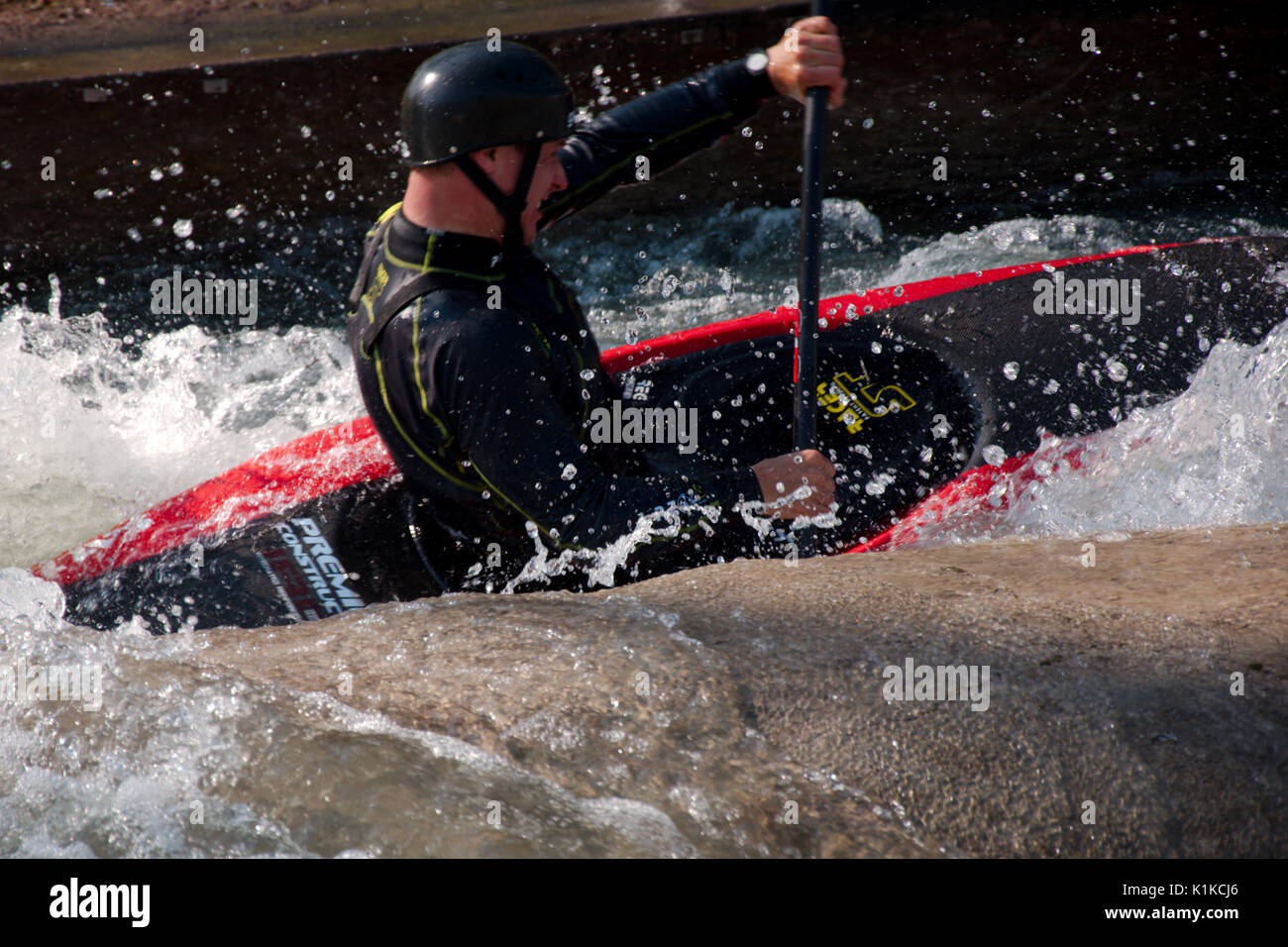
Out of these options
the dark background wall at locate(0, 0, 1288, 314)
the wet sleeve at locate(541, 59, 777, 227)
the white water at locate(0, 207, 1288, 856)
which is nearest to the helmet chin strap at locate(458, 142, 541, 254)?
the wet sleeve at locate(541, 59, 777, 227)

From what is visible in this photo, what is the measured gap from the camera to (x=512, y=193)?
2.19 metres

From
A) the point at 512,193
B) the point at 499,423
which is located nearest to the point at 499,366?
the point at 499,423

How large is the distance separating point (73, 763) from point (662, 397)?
1792 mm

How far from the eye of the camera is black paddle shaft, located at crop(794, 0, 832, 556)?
251 cm

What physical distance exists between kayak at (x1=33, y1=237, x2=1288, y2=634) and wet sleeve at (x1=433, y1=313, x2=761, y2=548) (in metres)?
0.45

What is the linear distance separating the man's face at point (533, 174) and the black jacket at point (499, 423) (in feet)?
0.29

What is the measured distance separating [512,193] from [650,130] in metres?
0.80

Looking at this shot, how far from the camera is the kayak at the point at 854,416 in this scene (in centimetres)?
249

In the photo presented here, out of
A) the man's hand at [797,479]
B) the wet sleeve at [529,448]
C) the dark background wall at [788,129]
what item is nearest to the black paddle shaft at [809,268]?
the man's hand at [797,479]

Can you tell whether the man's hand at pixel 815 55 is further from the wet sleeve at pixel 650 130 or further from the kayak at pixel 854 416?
the kayak at pixel 854 416

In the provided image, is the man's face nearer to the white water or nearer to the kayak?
the kayak

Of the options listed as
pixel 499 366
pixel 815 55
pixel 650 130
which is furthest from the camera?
pixel 650 130

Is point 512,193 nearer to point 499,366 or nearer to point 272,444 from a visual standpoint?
point 499,366
